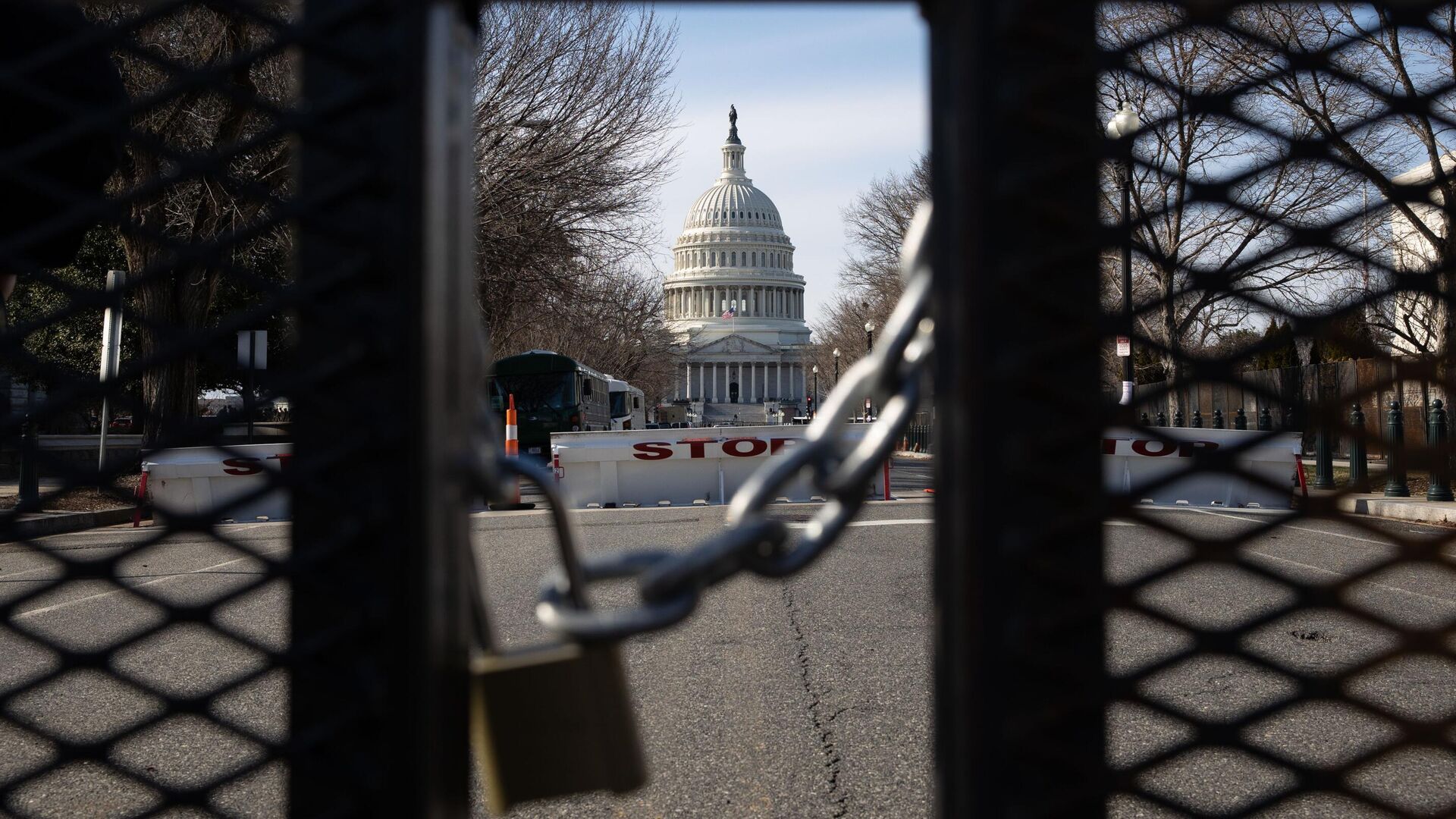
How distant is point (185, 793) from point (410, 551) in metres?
0.49

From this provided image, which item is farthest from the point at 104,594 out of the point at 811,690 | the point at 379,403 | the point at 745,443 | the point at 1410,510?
the point at 1410,510

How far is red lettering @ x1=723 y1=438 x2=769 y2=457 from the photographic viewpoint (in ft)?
46.9

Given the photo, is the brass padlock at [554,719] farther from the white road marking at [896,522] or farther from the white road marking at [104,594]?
the white road marking at [896,522]

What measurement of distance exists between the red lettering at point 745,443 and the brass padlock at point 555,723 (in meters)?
13.2

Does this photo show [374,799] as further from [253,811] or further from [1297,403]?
[253,811]

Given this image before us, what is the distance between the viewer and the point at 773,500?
1.01 m

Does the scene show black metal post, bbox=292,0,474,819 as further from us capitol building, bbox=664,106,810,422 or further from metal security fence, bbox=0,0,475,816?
us capitol building, bbox=664,106,810,422

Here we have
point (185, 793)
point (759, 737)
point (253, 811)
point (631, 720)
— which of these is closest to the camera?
point (631, 720)

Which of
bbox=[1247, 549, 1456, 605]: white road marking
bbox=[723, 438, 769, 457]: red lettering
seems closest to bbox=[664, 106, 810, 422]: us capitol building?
bbox=[723, 438, 769, 457]: red lettering

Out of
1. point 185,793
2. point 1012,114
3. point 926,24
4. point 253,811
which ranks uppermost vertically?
point 926,24

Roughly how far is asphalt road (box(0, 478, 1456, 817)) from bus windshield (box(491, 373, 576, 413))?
2157 cm

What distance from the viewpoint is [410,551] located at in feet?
3.04

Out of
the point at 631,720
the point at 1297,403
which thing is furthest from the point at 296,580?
the point at 1297,403

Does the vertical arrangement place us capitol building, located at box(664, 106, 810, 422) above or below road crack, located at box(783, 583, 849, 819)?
above
